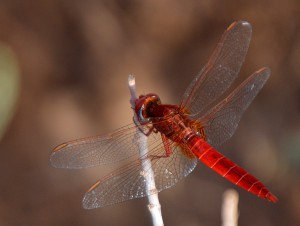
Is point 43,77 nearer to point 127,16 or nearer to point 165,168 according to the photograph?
point 127,16

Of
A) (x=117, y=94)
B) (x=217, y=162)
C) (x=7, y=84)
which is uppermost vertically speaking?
(x=7, y=84)

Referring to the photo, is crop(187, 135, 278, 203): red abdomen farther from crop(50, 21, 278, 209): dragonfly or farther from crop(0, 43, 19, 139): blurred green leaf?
crop(0, 43, 19, 139): blurred green leaf

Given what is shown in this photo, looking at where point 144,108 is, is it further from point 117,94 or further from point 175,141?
point 117,94

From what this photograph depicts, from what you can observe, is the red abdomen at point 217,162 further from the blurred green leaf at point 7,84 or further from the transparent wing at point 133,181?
the blurred green leaf at point 7,84

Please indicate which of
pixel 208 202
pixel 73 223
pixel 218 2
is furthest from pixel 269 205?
pixel 218 2

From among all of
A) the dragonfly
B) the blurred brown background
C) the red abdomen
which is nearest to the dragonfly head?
the dragonfly

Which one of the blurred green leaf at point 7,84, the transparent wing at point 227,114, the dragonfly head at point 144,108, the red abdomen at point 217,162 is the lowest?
the red abdomen at point 217,162

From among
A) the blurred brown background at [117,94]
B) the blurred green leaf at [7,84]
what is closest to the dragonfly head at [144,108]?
the blurred brown background at [117,94]

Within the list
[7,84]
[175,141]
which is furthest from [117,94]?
[175,141]
